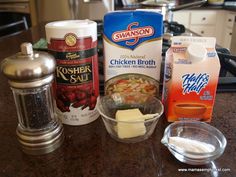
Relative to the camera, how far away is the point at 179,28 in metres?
1.16

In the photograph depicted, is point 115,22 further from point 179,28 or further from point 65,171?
point 179,28

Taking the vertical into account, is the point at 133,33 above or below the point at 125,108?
above

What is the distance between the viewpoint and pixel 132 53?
501 millimetres

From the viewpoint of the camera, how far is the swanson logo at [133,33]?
0.48 metres

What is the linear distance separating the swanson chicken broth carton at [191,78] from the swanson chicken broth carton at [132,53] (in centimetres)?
4

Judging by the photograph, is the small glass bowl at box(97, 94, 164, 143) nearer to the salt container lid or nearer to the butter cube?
the butter cube

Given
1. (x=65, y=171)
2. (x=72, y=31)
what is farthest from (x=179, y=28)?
(x=65, y=171)

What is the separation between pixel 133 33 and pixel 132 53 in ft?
0.14

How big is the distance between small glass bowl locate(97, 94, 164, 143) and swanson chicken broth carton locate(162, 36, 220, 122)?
35mm

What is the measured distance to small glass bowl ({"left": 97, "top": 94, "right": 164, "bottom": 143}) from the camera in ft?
1.38

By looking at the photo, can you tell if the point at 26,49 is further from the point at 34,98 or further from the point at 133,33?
the point at 133,33

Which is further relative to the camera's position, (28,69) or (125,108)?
(125,108)

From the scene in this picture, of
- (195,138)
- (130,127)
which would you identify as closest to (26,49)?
(130,127)

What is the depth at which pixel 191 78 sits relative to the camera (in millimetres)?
457
